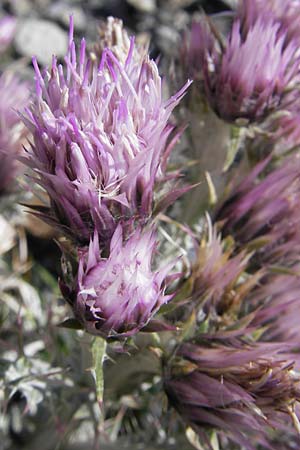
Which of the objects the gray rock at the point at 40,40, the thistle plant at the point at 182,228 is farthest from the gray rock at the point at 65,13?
the thistle plant at the point at 182,228

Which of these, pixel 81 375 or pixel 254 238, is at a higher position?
pixel 254 238

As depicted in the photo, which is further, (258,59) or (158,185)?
(258,59)

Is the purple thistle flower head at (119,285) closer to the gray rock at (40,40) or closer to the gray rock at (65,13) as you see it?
the gray rock at (40,40)

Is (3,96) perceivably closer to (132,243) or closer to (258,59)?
(258,59)

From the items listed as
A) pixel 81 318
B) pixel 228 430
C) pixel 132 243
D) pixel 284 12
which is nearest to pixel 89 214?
pixel 132 243

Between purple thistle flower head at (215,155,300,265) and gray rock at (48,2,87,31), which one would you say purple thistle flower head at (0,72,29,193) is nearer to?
purple thistle flower head at (215,155,300,265)

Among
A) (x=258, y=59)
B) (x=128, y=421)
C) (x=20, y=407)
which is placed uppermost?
(x=258, y=59)
